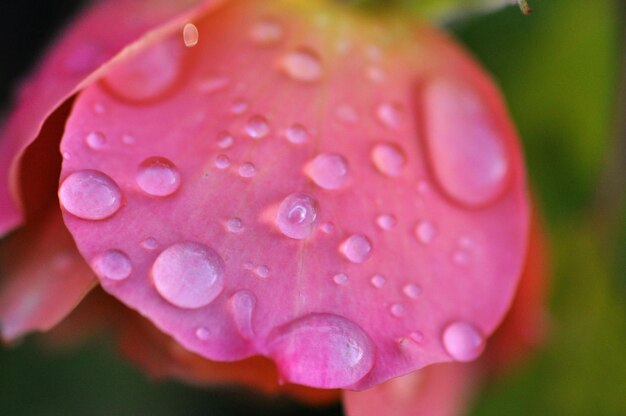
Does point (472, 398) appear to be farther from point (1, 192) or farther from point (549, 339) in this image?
point (1, 192)

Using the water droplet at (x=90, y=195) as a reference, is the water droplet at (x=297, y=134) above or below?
above

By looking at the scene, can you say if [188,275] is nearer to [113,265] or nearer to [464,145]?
[113,265]

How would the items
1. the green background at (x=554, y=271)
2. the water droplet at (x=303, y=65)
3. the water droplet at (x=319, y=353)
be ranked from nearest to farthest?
the water droplet at (x=319, y=353) < the water droplet at (x=303, y=65) < the green background at (x=554, y=271)

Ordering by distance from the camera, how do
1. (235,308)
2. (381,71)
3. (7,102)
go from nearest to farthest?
1. (235,308)
2. (381,71)
3. (7,102)

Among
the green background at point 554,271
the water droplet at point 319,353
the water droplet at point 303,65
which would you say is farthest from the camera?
the green background at point 554,271

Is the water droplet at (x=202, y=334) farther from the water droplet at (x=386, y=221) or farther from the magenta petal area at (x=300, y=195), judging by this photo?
the water droplet at (x=386, y=221)

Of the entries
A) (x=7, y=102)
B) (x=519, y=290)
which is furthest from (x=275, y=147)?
(x=7, y=102)

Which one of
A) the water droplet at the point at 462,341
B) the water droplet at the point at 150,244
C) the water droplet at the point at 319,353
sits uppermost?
the water droplet at the point at 150,244

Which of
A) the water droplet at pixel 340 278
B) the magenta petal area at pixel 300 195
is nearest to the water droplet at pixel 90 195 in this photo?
the magenta petal area at pixel 300 195
